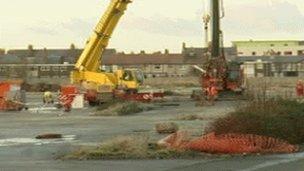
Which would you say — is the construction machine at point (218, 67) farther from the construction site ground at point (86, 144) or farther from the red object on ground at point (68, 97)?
the construction site ground at point (86, 144)

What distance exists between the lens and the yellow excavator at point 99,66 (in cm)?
5075

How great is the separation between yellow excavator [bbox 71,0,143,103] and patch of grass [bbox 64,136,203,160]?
1241 inches

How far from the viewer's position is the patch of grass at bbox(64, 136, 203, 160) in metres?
18.2

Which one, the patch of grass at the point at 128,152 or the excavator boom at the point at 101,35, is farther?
the excavator boom at the point at 101,35

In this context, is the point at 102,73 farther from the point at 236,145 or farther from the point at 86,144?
the point at 236,145

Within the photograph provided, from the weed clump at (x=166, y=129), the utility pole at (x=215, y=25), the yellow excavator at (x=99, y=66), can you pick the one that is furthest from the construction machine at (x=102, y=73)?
the weed clump at (x=166, y=129)

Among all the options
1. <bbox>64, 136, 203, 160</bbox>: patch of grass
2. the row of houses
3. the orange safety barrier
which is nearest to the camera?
<bbox>64, 136, 203, 160</bbox>: patch of grass

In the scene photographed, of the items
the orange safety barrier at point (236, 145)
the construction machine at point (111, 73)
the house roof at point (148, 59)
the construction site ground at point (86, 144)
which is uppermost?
the house roof at point (148, 59)

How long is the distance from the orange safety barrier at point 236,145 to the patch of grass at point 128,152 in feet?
1.70

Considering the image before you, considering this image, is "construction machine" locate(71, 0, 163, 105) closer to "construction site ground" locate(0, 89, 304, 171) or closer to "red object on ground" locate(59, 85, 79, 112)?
"red object on ground" locate(59, 85, 79, 112)

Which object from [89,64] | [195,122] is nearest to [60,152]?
[195,122]

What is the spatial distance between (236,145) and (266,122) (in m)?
1.62

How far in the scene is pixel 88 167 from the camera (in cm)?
1638

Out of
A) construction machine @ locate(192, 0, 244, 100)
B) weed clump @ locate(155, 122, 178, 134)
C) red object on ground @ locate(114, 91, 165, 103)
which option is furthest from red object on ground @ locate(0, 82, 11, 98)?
weed clump @ locate(155, 122, 178, 134)
